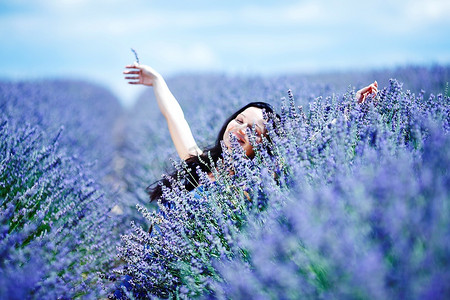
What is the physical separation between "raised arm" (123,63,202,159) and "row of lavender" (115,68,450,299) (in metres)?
0.78

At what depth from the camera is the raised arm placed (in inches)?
91.7

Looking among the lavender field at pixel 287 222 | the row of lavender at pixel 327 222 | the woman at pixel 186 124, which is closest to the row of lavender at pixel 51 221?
the lavender field at pixel 287 222

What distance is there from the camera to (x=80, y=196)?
211 cm

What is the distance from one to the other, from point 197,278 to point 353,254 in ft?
2.42

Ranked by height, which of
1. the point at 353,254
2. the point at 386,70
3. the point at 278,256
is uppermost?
the point at 386,70

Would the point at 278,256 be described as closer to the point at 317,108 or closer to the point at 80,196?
the point at 317,108

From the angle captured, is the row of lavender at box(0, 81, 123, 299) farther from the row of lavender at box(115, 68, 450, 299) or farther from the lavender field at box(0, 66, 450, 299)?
the row of lavender at box(115, 68, 450, 299)

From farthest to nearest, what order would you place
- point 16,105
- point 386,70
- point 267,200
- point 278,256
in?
point 16,105, point 386,70, point 267,200, point 278,256

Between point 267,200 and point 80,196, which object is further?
point 80,196

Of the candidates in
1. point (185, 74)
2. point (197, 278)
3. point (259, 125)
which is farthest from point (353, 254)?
point (185, 74)

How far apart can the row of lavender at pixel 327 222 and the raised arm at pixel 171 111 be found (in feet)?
2.56

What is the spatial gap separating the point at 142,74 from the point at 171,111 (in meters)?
0.37

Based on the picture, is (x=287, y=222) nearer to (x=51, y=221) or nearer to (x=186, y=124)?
(x=51, y=221)

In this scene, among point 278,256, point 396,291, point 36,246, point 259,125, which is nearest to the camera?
point 396,291
